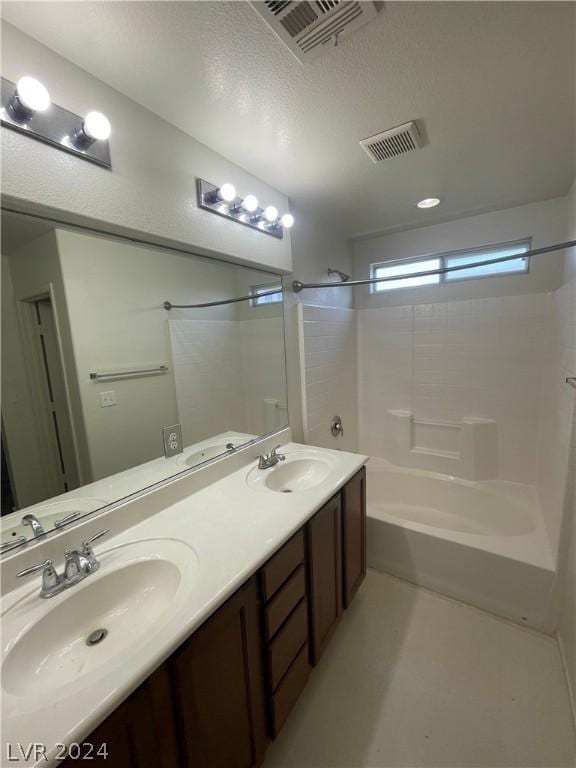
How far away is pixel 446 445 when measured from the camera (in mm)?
2588

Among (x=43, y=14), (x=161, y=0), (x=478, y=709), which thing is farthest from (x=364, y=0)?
(x=478, y=709)

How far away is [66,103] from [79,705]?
1549mm

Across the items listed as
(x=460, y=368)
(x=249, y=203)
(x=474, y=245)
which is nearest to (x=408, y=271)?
(x=474, y=245)

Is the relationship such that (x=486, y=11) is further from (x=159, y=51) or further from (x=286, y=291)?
(x=286, y=291)

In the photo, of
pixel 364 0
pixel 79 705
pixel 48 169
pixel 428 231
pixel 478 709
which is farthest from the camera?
pixel 428 231

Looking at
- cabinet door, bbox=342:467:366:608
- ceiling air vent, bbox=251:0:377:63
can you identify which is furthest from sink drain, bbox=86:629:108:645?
ceiling air vent, bbox=251:0:377:63

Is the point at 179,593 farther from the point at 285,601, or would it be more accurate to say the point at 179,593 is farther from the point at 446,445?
the point at 446,445

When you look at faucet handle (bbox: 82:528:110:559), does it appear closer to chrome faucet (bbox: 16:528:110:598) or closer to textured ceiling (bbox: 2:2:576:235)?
chrome faucet (bbox: 16:528:110:598)

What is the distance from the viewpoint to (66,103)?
3.13ft

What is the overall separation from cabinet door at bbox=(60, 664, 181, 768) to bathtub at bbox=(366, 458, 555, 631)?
1561 mm

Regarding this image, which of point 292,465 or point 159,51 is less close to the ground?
point 159,51

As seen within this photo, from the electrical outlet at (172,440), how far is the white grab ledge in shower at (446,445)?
198 centimetres

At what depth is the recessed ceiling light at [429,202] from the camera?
2.02 metres

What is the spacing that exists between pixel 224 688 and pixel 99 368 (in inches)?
42.9
